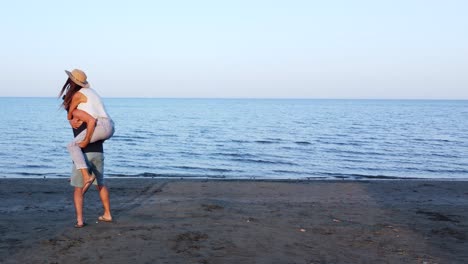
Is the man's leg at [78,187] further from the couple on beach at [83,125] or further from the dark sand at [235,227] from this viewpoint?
the dark sand at [235,227]

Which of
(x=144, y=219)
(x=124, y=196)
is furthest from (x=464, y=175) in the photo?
(x=144, y=219)

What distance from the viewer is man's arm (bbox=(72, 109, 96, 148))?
6116mm

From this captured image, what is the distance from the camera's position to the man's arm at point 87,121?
6.12 metres

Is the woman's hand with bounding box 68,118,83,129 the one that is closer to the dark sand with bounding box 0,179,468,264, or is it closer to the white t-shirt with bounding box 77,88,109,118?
the white t-shirt with bounding box 77,88,109,118

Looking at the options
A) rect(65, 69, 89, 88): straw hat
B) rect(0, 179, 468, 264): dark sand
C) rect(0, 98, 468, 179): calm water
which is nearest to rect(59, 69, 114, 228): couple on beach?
rect(65, 69, 89, 88): straw hat

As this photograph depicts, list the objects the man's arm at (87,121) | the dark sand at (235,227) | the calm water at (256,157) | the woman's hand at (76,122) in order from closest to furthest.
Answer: the dark sand at (235,227) → the man's arm at (87,121) → the woman's hand at (76,122) → the calm water at (256,157)

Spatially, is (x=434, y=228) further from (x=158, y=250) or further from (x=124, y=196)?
(x=124, y=196)

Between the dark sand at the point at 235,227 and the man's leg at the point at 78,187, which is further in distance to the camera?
the man's leg at the point at 78,187

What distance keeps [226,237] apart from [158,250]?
94 cm

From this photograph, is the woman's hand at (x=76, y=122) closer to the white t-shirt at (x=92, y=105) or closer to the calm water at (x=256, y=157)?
the white t-shirt at (x=92, y=105)

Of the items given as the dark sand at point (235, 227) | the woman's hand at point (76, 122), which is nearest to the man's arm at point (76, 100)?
the woman's hand at point (76, 122)

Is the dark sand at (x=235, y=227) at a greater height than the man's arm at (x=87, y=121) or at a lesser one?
lesser

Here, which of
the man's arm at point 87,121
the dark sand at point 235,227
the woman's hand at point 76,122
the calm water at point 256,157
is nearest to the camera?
the dark sand at point 235,227

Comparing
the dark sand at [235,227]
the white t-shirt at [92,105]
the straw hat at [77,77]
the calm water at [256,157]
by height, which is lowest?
the calm water at [256,157]
